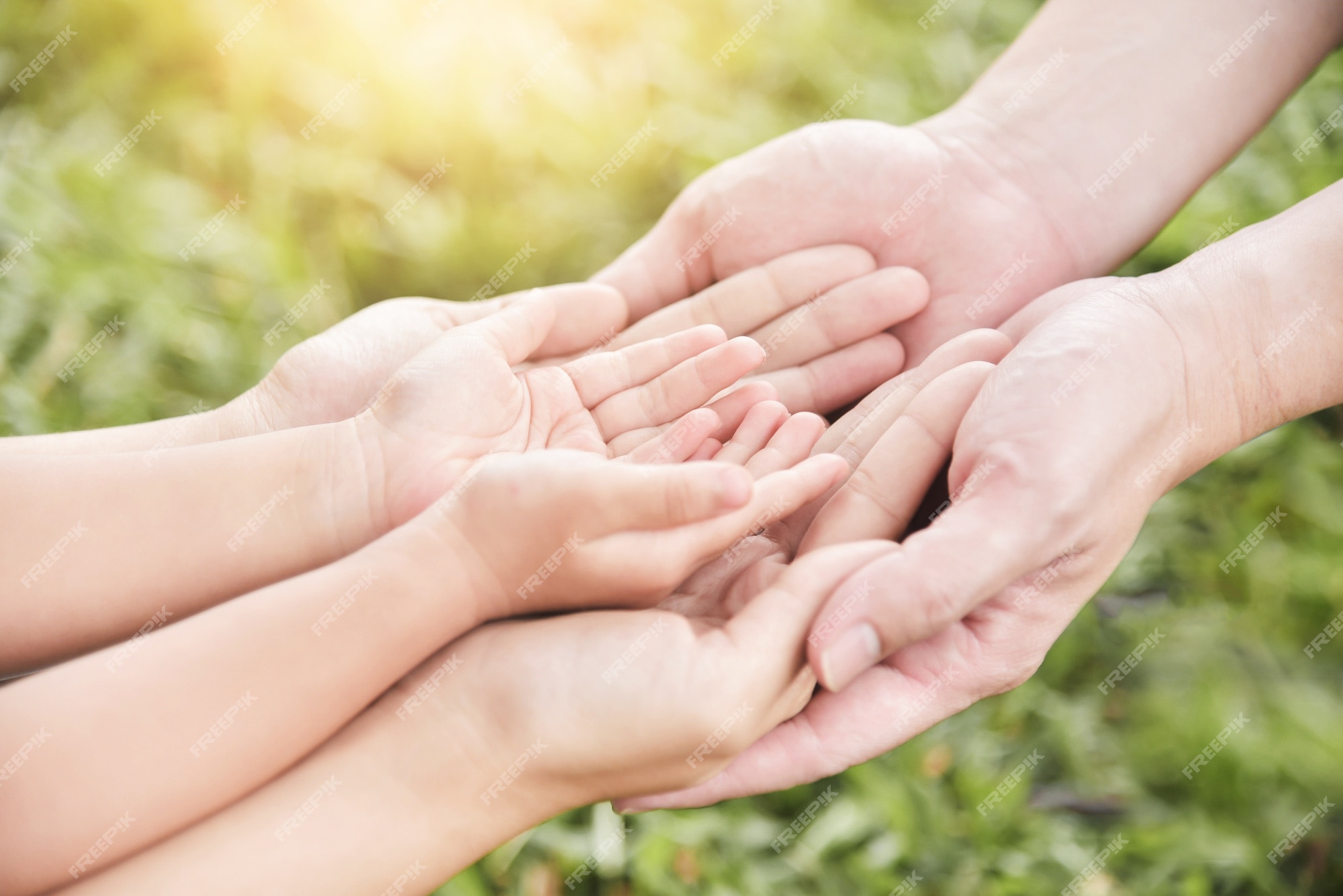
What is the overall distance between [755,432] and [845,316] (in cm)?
53

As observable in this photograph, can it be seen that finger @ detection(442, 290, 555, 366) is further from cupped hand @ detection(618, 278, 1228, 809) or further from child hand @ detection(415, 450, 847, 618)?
cupped hand @ detection(618, 278, 1228, 809)

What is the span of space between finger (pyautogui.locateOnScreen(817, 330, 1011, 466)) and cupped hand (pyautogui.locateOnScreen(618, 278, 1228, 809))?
9cm

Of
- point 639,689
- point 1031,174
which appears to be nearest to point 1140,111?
point 1031,174

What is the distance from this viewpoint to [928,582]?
1238 mm

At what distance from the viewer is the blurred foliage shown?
2035 mm

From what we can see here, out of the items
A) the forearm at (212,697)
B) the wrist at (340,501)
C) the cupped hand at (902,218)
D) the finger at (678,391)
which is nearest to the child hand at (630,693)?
the forearm at (212,697)

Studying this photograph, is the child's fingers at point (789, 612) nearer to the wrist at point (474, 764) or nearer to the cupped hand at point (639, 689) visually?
the cupped hand at point (639, 689)

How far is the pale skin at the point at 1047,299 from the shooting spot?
131 centimetres

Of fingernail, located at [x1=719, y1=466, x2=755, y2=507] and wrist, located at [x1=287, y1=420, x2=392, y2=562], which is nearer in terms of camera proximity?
fingernail, located at [x1=719, y1=466, x2=755, y2=507]

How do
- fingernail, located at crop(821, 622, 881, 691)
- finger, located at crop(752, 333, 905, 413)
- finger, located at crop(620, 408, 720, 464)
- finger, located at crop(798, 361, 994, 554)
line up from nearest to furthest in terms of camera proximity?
fingernail, located at crop(821, 622, 881, 691) < finger, located at crop(798, 361, 994, 554) < finger, located at crop(620, 408, 720, 464) < finger, located at crop(752, 333, 905, 413)

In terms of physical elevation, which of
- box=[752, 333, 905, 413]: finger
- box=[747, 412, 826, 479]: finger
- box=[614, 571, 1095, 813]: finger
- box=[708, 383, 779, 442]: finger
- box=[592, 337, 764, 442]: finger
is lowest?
box=[614, 571, 1095, 813]: finger

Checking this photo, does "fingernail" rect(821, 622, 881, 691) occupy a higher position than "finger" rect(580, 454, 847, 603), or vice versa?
"finger" rect(580, 454, 847, 603)

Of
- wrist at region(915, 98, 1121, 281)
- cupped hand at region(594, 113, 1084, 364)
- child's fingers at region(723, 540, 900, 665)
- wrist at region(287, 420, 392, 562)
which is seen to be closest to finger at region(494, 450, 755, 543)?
child's fingers at region(723, 540, 900, 665)

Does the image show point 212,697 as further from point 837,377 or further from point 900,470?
point 837,377
